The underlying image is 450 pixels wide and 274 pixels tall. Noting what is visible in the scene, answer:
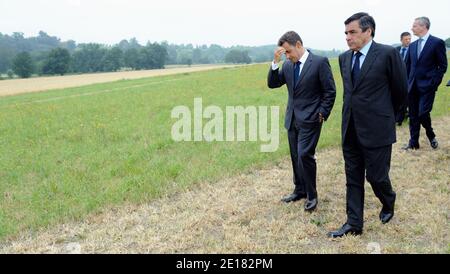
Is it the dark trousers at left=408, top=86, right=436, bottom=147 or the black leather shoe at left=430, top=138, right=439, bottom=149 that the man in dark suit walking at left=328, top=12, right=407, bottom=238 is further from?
the black leather shoe at left=430, top=138, right=439, bottom=149

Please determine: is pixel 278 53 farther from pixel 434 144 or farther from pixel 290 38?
pixel 434 144

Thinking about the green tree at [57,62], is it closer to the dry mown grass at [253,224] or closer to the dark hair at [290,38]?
the dry mown grass at [253,224]

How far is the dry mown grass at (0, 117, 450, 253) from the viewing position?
4.61 m

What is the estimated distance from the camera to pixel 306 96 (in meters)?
5.31

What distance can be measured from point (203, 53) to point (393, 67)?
121 meters

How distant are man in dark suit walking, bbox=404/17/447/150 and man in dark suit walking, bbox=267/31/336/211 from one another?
3.67 m

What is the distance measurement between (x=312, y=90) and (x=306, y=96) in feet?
0.36

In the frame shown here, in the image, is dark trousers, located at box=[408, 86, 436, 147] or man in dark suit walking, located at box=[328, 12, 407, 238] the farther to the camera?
dark trousers, located at box=[408, 86, 436, 147]

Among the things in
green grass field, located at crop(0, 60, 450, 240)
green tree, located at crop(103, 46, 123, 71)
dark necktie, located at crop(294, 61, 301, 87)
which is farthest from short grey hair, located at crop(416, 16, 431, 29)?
green tree, located at crop(103, 46, 123, 71)

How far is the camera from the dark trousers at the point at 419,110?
8.05m

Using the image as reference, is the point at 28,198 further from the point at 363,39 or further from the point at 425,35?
the point at 425,35

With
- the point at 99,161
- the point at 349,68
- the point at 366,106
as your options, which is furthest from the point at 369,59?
the point at 99,161

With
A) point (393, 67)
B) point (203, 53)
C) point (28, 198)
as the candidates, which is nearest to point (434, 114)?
point (393, 67)
